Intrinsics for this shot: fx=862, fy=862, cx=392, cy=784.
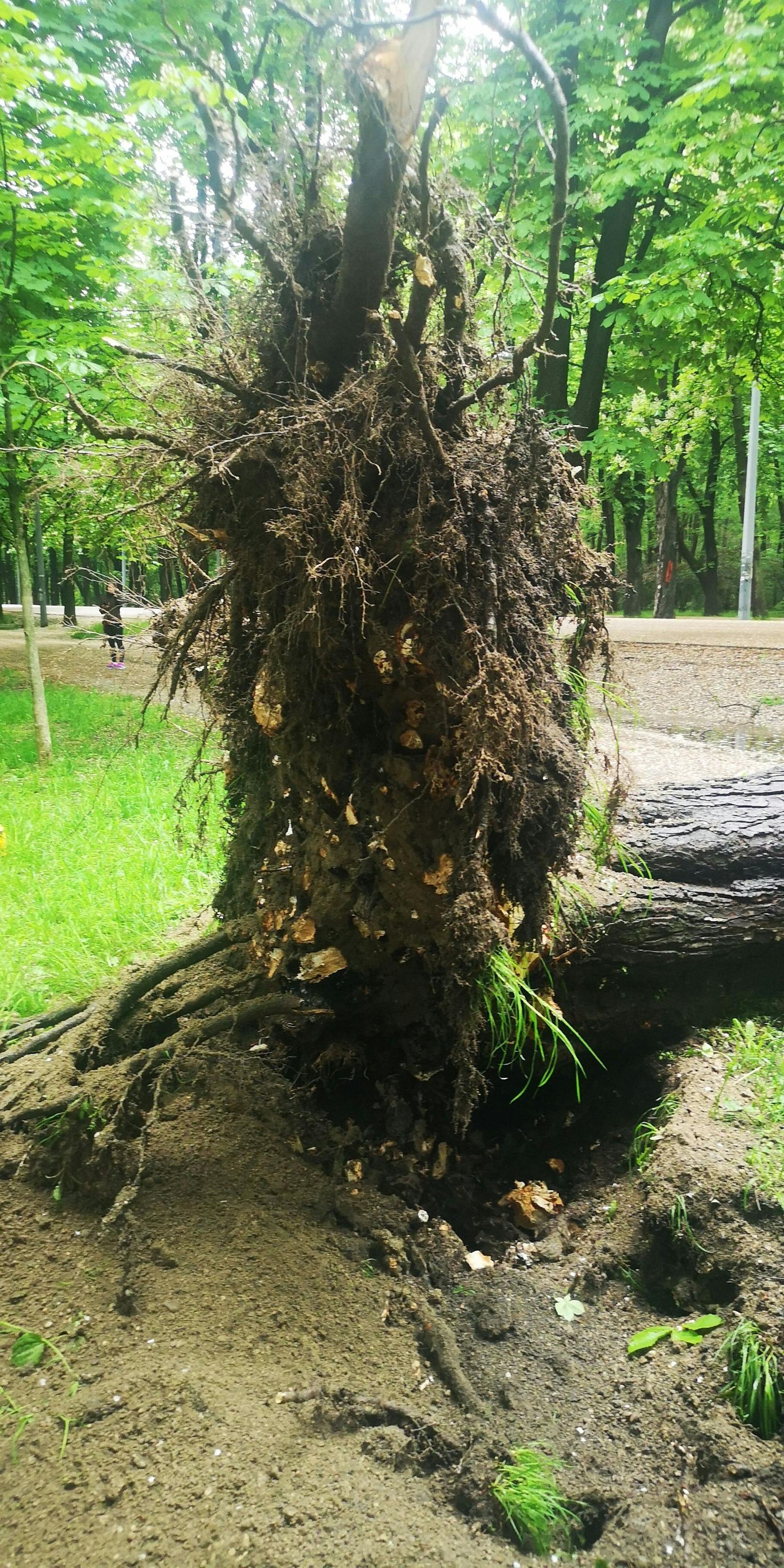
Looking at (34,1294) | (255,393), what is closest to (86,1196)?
(34,1294)

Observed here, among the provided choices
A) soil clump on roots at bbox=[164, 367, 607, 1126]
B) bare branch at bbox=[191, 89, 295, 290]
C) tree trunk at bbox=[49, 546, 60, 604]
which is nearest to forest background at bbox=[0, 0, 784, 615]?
bare branch at bbox=[191, 89, 295, 290]

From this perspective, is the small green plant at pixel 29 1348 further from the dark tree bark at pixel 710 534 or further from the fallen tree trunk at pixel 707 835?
the dark tree bark at pixel 710 534

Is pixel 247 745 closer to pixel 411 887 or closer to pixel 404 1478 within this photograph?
pixel 411 887

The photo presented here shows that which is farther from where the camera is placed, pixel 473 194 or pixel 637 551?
pixel 637 551

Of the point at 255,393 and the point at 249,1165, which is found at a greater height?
the point at 255,393

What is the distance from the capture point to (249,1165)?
2316 mm

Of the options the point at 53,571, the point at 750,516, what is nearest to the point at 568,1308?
the point at 750,516

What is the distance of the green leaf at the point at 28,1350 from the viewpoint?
1.87 meters

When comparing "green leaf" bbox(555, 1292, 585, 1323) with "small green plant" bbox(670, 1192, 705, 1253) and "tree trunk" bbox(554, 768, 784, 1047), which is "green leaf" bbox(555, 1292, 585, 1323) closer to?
"small green plant" bbox(670, 1192, 705, 1253)

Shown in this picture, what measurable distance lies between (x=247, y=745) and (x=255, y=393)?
1.03 metres

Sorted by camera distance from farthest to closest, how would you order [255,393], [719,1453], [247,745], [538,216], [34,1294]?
1. [538,216]
2. [247,745]
3. [255,393]
4. [34,1294]
5. [719,1453]

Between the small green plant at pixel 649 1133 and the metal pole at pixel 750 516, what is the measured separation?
15835 mm

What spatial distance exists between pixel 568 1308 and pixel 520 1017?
0.71 meters

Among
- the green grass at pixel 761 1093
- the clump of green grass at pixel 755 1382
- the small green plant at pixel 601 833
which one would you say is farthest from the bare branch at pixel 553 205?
the clump of green grass at pixel 755 1382
